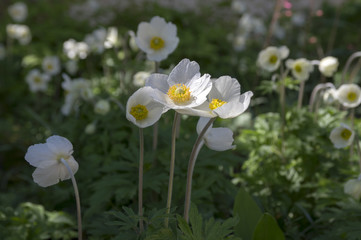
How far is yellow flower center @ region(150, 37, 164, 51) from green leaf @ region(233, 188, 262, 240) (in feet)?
2.44

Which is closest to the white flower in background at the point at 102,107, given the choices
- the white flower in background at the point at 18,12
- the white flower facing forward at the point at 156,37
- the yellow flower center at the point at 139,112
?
the white flower facing forward at the point at 156,37

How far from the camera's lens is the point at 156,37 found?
78.6 inches

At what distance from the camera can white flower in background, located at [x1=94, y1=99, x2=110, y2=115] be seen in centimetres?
240

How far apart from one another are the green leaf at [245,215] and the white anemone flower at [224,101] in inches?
24.4

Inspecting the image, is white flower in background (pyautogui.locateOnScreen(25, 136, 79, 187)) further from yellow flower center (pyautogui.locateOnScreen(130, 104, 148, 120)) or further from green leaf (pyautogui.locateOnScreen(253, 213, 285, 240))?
green leaf (pyautogui.locateOnScreen(253, 213, 285, 240))

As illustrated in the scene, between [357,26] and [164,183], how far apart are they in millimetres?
4135

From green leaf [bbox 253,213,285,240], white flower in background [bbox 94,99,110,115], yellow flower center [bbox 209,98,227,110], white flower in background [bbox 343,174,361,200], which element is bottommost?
green leaf [bbox 253,213,285,240]

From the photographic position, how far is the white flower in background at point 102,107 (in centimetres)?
240

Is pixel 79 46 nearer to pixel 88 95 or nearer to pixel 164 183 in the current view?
pixel 88 95

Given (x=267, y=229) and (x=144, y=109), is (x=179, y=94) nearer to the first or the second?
(x=144, y=109)

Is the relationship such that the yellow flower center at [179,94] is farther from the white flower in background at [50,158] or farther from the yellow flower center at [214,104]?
the white flower in background at [50,158]

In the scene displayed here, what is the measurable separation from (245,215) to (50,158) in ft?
2.77

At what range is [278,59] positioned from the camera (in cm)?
227

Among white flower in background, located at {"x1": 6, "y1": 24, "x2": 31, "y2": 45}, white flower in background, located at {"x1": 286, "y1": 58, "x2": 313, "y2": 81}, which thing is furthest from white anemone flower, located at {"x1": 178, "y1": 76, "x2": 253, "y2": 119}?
white flower in background, located at {"x1": 6, "y1": 24, "x2": 31, "y2": 45}
